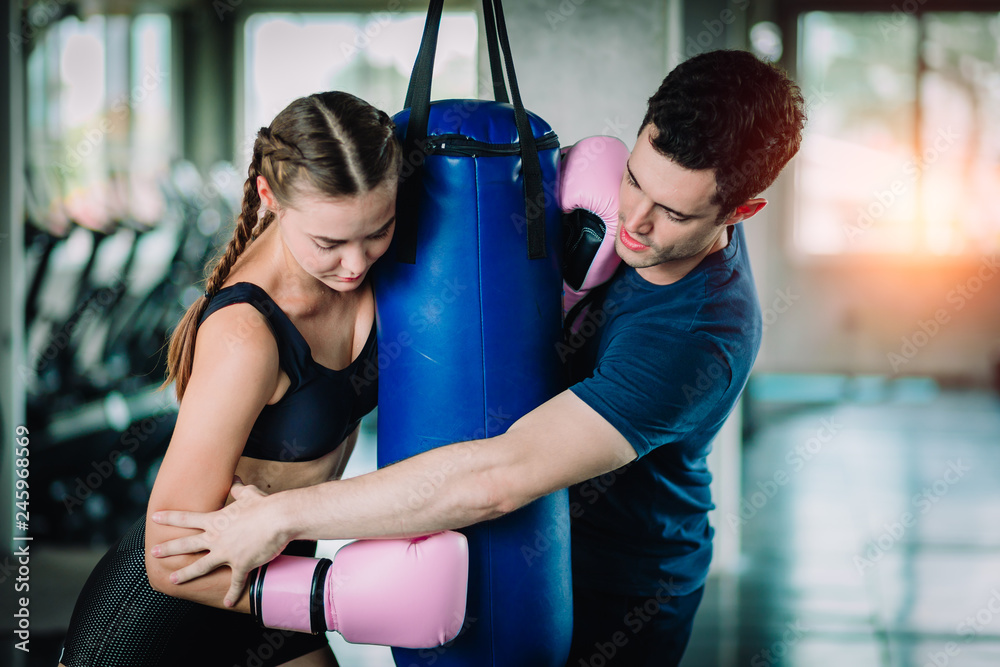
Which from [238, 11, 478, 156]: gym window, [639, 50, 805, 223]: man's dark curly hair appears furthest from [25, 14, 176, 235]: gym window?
[639, 50, 805, 223]: man's dark curly hair

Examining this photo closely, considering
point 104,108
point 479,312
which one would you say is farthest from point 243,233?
point 104,108

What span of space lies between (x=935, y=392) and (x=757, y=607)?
16.4ft

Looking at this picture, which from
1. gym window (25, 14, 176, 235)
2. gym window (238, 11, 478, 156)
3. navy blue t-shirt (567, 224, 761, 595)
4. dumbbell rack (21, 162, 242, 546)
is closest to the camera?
navy blue t-shirt (567, 224, 761, 595)

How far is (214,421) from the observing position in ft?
4.30

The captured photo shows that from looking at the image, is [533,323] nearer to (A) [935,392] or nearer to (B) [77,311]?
(B) [77,311]

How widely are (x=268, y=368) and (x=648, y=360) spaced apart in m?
0.65

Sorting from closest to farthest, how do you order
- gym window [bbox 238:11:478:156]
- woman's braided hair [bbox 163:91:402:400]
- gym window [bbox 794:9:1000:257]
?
1. woman's braided hair [bbox 163:91:402:400]
2. gym window [bbox 794:9:1000:257]
3. gym window [bbox 238:11:478:156]

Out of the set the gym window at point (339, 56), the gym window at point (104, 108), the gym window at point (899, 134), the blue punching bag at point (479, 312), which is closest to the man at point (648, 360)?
the blue punching bag at point (479, 312)

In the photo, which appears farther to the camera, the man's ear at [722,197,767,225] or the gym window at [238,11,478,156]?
the gym window at [238,11,478,156]

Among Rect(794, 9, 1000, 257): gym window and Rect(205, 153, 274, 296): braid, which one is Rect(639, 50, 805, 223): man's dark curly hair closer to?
Rect(205, 153, 274, 296): braid

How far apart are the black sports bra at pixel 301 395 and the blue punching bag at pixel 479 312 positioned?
9 cm

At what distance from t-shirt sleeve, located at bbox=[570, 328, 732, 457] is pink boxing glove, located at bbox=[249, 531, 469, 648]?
35cm

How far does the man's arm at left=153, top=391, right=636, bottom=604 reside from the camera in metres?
1.32

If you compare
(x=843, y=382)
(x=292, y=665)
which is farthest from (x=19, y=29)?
(x=843, y=382)
